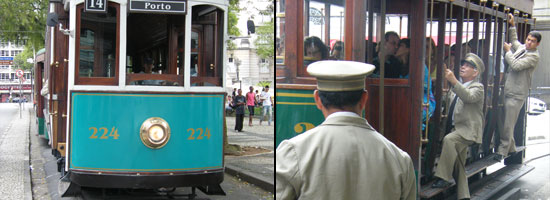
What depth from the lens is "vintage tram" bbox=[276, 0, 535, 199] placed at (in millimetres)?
2963

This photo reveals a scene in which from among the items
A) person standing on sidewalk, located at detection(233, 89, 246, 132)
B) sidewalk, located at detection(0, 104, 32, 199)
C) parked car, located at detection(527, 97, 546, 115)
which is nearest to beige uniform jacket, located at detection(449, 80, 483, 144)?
parked car, located at detection(527, 97, 546, 115)

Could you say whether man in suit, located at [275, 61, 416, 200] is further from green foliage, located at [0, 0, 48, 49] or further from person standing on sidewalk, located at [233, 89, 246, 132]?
green foliage, located at [0, 0, 48, 49]

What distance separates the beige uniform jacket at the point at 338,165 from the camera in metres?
2.07

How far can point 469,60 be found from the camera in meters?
3.88

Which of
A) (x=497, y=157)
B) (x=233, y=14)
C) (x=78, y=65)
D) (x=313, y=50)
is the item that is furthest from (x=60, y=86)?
(x=233, y=14)

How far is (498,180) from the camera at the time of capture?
4.71m

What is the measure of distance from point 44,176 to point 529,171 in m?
7.23

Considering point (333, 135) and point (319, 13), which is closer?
point (333, 135)

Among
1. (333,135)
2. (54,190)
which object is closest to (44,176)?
(54,190)

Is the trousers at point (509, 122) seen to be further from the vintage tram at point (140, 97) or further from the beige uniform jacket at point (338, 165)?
the vintage tram at point (140, 97)

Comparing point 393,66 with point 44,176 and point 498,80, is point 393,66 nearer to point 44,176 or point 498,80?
point 498,80

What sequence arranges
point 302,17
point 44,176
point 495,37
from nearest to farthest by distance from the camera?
point 302,17, point 495,37, point 44,176

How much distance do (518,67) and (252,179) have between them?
522 centimetres

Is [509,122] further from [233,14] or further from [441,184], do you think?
[233,14]
